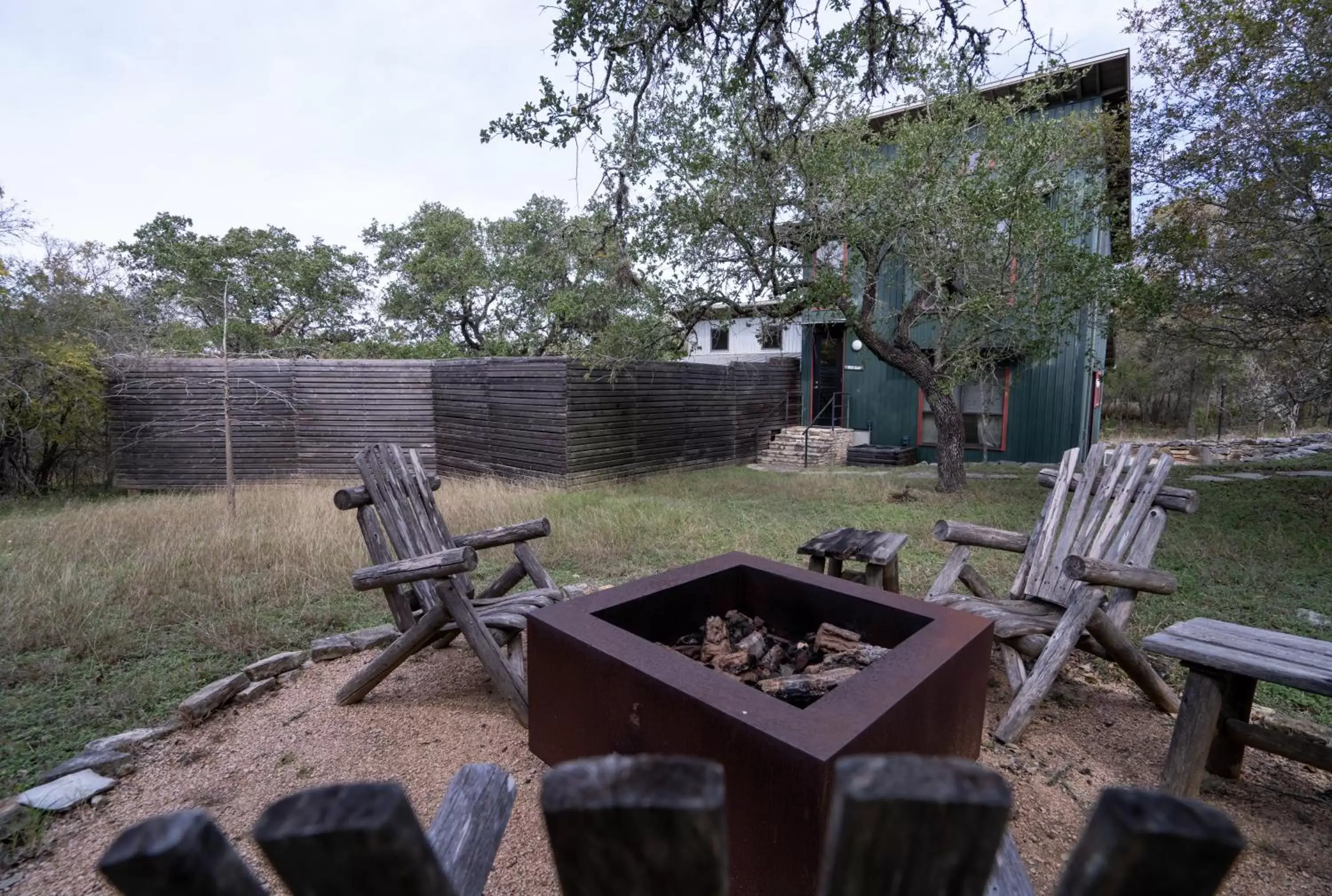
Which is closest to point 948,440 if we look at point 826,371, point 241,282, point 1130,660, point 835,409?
point 835,409

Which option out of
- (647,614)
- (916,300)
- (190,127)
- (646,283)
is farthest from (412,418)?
(647,614)

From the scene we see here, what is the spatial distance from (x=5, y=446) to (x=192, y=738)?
1063cm

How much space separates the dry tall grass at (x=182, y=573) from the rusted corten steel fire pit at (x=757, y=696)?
2431 millimetres

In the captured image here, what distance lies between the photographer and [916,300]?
8375 mm

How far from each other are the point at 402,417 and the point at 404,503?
26.2 ft

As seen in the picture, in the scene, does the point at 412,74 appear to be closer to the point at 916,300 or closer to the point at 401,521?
the point at 401,521

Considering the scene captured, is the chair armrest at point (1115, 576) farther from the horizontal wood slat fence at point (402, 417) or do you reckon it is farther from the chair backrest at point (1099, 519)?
the horizontal wood slat fence at point (402, 417)

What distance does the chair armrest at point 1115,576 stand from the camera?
260 centimetres

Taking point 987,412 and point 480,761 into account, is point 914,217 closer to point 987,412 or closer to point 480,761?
point 987,412

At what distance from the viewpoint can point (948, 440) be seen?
8570 millimetres

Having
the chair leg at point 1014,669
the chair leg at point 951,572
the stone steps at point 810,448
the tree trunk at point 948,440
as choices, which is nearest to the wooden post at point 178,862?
the chair leg at point 1014,669

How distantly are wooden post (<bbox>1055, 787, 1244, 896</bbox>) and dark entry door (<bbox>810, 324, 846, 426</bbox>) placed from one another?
1341 cm

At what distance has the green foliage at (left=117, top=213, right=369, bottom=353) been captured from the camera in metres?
14.5

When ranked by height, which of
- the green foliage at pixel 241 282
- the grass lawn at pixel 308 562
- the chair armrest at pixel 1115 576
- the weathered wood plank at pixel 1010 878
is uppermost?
the green foliage at pixel 241 282
